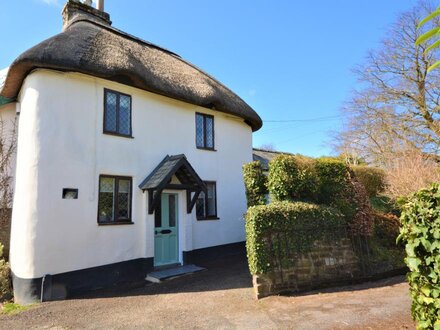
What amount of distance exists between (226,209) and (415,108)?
1170cm

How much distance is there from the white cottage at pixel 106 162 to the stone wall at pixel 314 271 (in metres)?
4.20

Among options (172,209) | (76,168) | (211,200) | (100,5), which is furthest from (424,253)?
(100,5)

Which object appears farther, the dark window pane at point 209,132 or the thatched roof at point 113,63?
the dark window pane at point 209,132

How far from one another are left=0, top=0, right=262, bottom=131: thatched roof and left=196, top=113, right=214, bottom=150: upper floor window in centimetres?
54

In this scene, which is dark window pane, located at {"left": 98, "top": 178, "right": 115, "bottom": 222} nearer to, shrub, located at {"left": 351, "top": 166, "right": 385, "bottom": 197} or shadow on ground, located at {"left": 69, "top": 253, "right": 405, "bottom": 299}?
shadow on ground, located at {"left": 69, "top": 253, "right": 405, "bottom": 299}

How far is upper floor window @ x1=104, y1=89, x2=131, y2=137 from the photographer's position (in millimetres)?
9367

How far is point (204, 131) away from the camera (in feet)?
40.7

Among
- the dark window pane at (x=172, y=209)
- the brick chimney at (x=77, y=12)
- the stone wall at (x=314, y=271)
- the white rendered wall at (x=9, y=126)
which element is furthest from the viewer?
the brick chimney at (x=77, y=12)

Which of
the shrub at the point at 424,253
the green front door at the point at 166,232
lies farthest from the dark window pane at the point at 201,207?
the shrub at the point at 424,253

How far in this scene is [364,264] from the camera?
8.36 metres

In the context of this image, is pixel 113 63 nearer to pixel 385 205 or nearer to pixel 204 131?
pixel 204 131

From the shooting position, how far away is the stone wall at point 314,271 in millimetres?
7148

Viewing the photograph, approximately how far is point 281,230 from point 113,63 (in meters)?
6.90

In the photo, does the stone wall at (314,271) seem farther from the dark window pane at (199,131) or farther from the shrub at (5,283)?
the shrub at (5,283)
